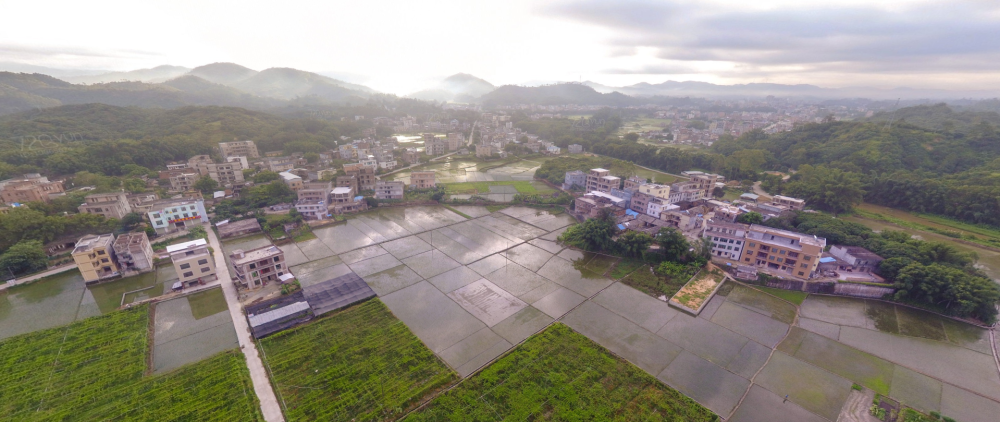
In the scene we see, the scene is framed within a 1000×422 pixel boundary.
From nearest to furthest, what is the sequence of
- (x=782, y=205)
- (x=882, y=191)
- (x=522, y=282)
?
1. (x=522, y=282)
2. (x=782, y=205)
3. (x=882, y=191)

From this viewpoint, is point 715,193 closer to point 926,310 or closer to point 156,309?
point 926,310

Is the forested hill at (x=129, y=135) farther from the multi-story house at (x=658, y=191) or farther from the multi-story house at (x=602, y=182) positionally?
the multi-story house at (x=658, y=191)

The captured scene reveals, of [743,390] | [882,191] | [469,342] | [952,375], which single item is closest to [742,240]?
[952,375]

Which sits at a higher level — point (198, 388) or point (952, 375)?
point (198, 388)

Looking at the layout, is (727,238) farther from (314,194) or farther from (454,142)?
(454,142)

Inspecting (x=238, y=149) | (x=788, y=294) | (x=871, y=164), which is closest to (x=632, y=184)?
(x=788, y=294)

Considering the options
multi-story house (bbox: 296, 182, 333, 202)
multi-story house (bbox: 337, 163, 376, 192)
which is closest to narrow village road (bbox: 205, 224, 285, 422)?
multi-story house (bbox: 296, 182, 333, 202)

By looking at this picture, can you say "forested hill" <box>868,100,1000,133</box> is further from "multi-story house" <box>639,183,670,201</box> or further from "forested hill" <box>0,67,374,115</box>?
"forested hill" <box>0,67,374,115</box>

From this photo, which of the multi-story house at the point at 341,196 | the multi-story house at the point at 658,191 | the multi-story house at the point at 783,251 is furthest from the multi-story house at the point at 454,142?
the multi-story house at the point at 783,251
